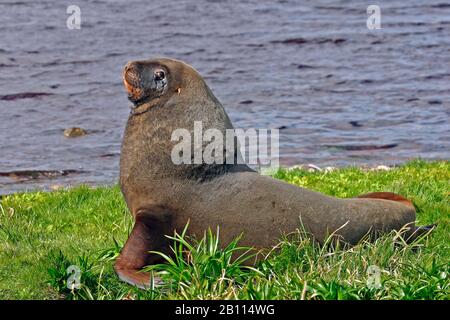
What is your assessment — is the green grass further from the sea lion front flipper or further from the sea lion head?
the sea lion head

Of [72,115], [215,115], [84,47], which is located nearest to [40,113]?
[72,115]

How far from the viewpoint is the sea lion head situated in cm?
919

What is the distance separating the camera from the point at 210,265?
8.23 m

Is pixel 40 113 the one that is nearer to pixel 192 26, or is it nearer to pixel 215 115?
pixel 192 26

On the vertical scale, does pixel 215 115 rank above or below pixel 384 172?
above

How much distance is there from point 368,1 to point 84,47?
7.70 metres

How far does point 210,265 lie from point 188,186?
96cm

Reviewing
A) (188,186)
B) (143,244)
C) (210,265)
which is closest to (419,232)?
(188,186)

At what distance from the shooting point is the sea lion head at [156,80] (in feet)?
30.1

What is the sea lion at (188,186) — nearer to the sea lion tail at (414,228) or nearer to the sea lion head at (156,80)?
the sea lion head at (156,80)

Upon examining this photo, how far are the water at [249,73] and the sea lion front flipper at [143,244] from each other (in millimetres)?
5117

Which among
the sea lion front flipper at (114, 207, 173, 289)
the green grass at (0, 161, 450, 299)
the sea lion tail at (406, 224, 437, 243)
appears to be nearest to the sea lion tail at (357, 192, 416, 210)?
the sea lion tail at (406, 224, 437, 243)
